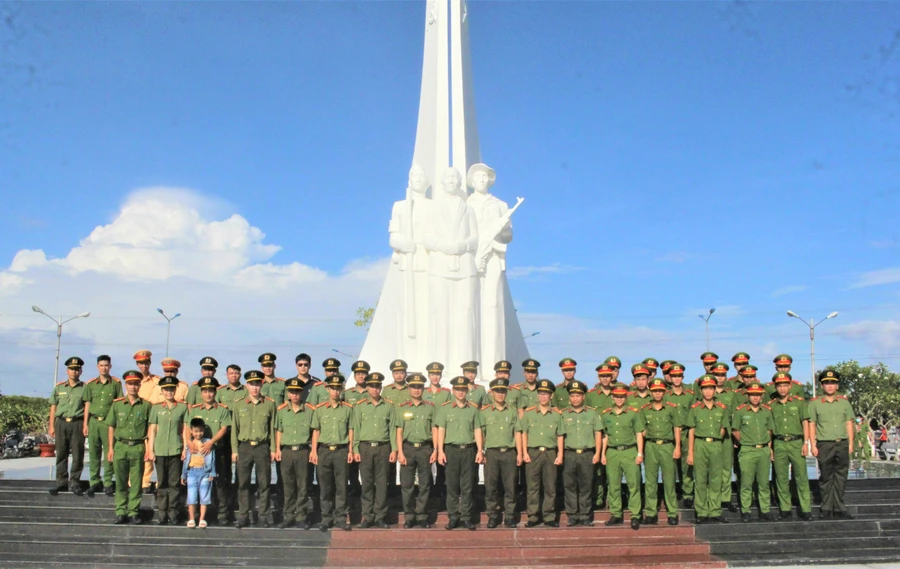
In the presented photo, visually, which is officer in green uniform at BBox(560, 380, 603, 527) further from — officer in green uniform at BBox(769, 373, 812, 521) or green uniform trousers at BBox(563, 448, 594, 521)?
officer in green uniform at BBox(769, 373, 812, 521)

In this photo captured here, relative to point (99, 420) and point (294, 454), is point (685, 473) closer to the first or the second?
point (294, 454)

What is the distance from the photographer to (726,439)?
25.2ft

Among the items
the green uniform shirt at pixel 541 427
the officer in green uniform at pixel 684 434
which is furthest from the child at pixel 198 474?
the officer in green uniform at pixel 684 434

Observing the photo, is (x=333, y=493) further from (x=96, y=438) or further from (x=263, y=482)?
(x=96, y=438)

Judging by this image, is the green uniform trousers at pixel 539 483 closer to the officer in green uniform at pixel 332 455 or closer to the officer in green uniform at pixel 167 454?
the officer in green uniform at pixel 332 455

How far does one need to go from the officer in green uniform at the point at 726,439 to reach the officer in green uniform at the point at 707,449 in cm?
8

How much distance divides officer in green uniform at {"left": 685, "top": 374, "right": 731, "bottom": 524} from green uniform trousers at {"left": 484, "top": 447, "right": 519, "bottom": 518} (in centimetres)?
183

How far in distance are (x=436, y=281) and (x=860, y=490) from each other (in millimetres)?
6299

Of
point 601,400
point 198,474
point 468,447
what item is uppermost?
point 601,400

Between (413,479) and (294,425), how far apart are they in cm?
126

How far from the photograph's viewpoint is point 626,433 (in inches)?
291

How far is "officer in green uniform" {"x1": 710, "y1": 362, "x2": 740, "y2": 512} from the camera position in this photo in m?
7.67

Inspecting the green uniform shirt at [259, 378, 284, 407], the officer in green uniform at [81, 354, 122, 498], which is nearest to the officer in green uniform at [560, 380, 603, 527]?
the green uniform shirt at [259, 378, 284, 407]

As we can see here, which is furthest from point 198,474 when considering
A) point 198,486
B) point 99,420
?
point 99,420
